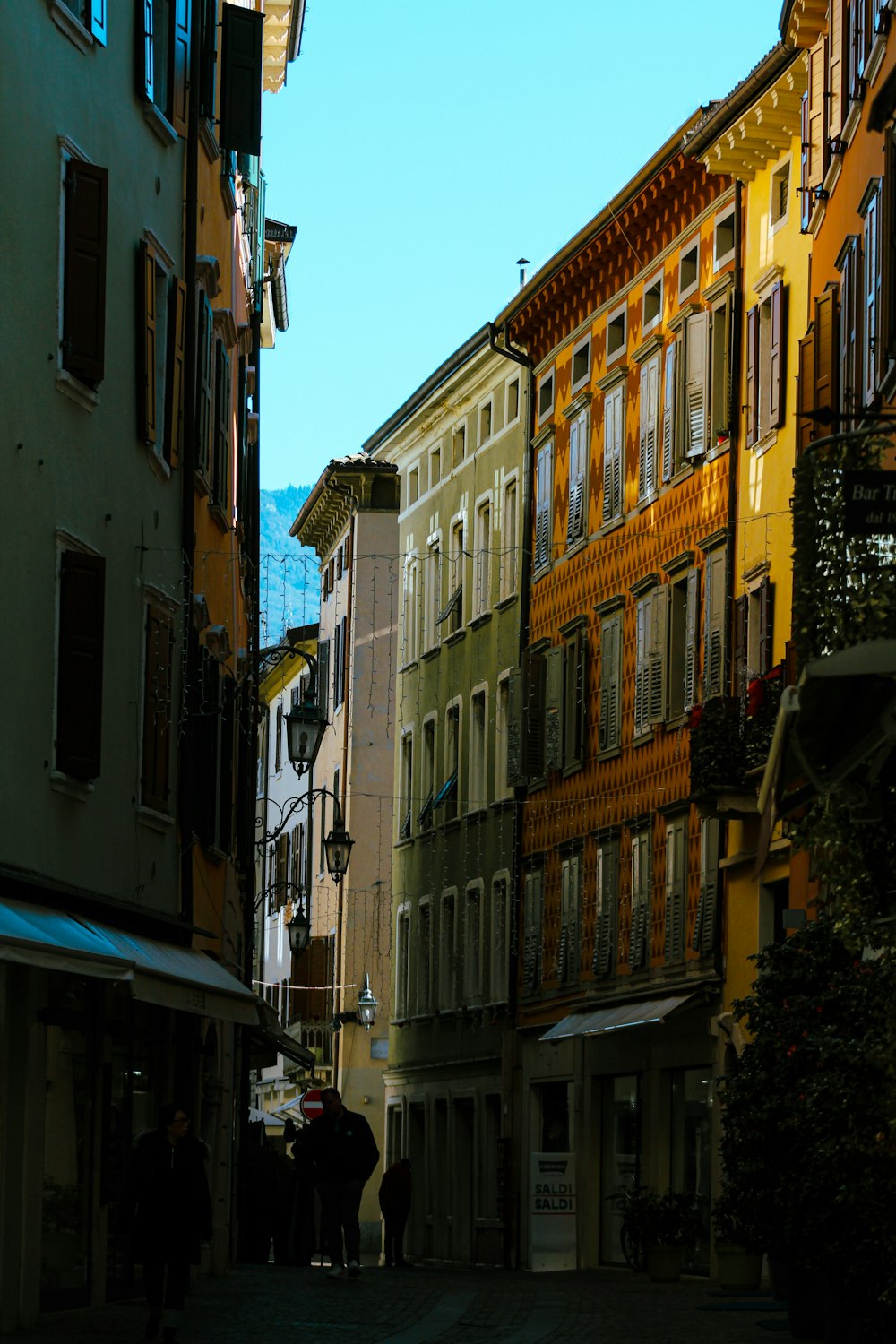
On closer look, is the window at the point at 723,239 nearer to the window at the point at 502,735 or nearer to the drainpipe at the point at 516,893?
the drainpipe at the point at 516,893

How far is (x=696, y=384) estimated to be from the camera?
36.2m

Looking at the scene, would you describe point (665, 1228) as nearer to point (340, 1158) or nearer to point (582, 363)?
point (340, 1158)

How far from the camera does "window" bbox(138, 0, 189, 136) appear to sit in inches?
925

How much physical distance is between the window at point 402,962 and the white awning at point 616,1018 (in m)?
14.5

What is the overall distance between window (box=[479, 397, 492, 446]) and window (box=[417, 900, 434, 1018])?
9503 millimetres

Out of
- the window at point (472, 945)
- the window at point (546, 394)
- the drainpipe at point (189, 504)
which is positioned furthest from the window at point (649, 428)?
the drainpipe at point (189, 504)

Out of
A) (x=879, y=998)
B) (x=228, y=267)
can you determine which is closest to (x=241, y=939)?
(x=228, y=267)

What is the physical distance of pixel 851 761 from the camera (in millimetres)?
12094

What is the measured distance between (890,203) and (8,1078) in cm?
913

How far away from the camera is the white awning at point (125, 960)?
53.4ft

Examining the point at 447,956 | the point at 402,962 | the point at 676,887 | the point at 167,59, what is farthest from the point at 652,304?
the point at 402,962

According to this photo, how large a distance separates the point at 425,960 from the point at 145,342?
104 ft

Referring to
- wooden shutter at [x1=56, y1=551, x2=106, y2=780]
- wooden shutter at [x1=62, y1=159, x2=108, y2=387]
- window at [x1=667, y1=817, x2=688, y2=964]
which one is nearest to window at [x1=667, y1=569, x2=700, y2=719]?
window at [x1=667, y1=817, x2=688, y2=964]

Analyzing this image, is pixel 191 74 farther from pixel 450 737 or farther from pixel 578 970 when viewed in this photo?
pixel 450 737
